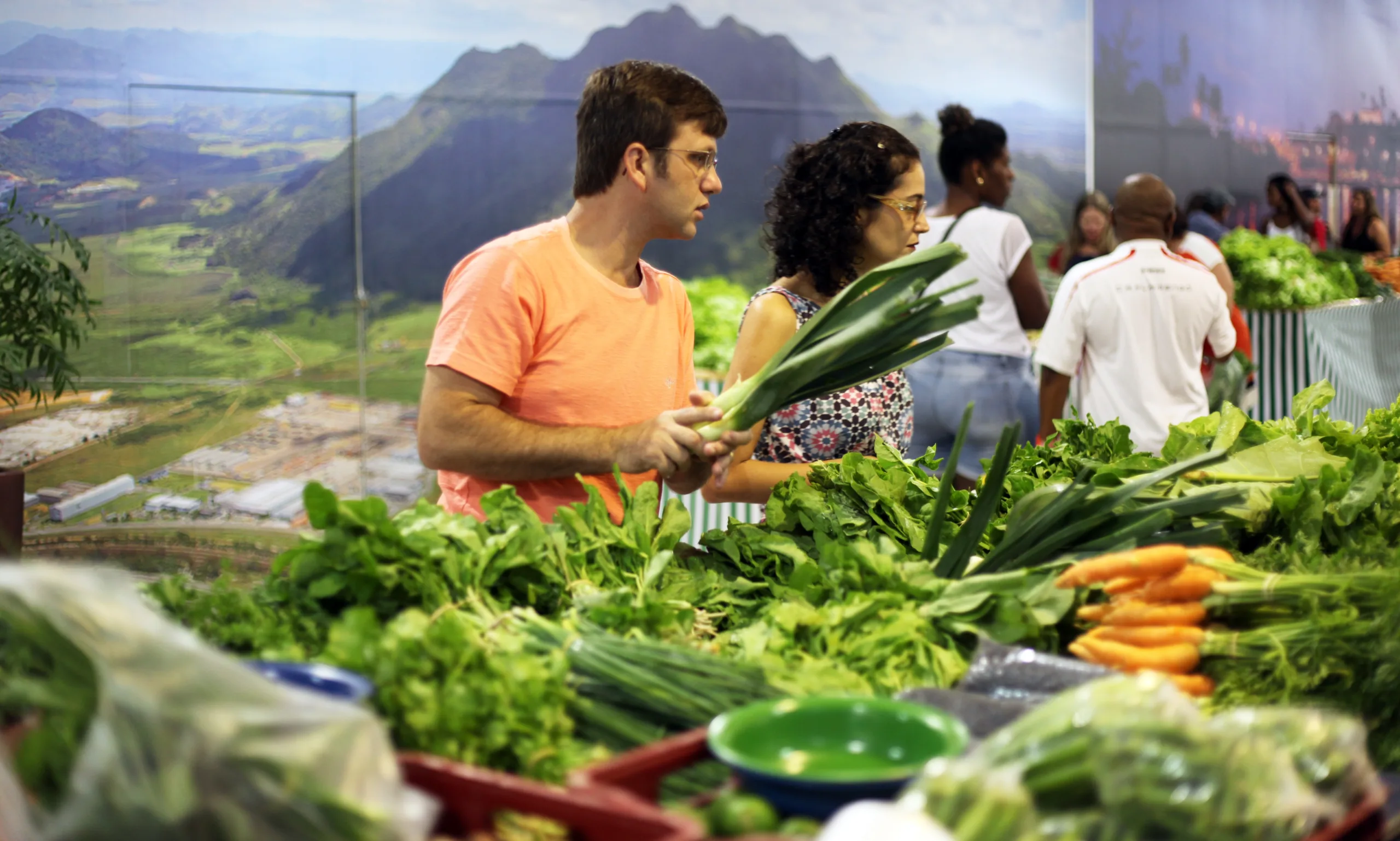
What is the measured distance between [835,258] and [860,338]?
1002mm

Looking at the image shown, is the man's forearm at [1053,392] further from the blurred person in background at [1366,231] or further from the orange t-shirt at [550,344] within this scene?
the blurred person in background at [1366,231]

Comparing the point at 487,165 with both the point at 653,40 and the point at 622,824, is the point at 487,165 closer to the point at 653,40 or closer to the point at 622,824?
the point at 653,40

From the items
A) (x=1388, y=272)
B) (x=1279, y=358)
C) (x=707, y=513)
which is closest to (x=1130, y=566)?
(x=707, y=513)

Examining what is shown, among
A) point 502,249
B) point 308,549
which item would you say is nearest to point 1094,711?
point 308,549

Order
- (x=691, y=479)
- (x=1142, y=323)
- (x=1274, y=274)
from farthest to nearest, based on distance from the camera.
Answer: (x=1274, y=274), (x=1142, y=323), (x=691, y=479)

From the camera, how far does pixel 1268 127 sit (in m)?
11.6

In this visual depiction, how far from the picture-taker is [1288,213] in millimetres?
10180

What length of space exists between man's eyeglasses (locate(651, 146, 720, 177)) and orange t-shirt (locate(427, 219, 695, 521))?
0.87ft

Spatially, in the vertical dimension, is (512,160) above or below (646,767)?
above

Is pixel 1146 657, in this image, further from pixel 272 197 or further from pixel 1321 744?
pixel 272 197

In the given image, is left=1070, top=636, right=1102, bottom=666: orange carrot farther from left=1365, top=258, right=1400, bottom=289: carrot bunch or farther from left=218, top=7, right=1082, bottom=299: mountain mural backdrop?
left=1365, top=258, right=1400, bottom=289: carrot bunch

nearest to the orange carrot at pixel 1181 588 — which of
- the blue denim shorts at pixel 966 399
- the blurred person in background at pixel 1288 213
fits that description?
the blue denim shorts at pixel 966 399

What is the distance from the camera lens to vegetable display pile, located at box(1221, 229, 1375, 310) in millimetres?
7566

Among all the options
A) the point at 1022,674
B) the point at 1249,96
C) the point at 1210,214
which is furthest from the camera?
the point at 1249,96
